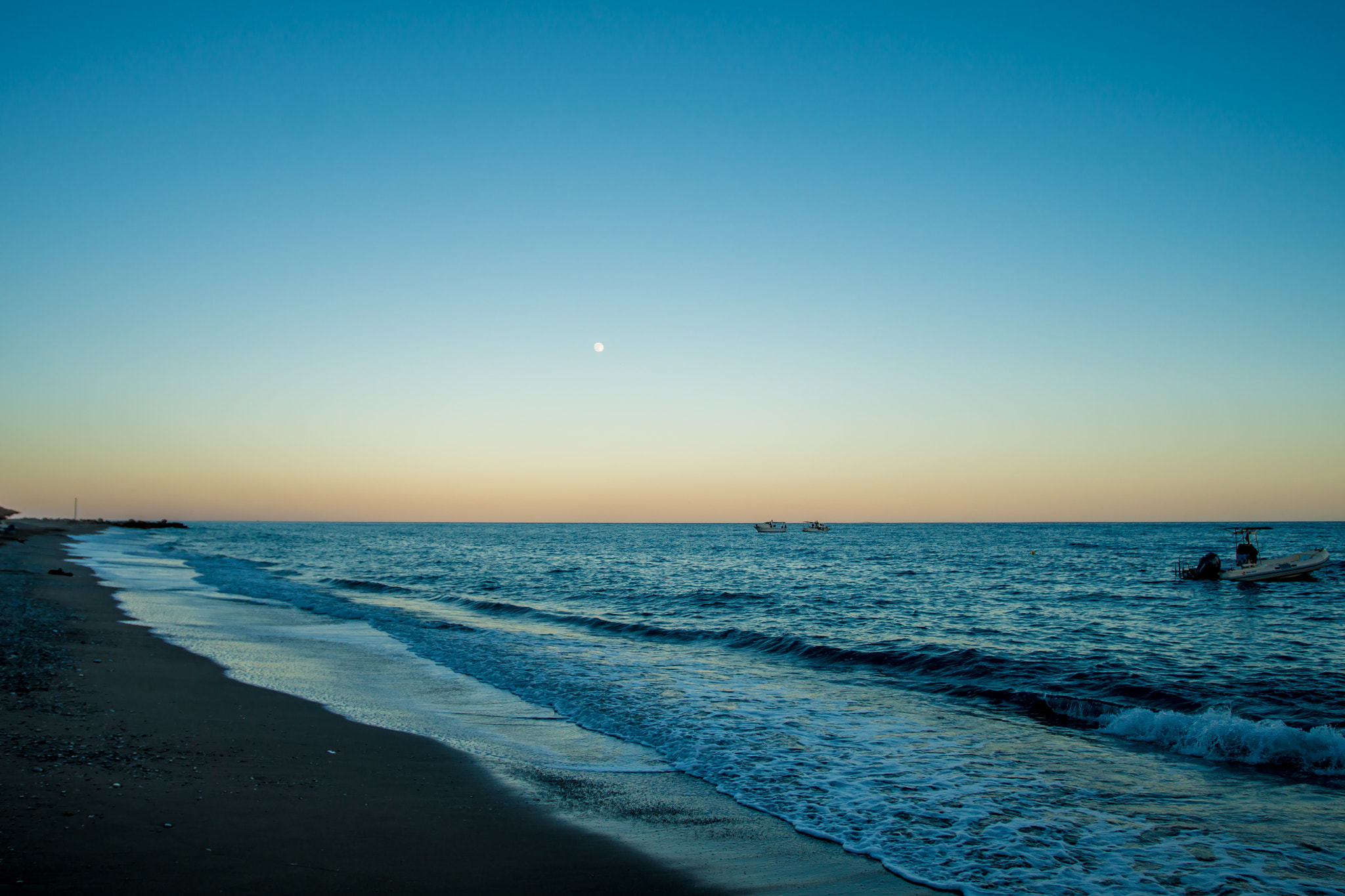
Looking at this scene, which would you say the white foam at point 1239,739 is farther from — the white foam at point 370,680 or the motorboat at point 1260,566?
the motorboat at point 1260,566

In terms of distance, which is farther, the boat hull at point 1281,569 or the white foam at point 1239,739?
the boat hull at point 1281,569

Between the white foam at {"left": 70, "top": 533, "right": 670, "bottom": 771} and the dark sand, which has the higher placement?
the dark sand

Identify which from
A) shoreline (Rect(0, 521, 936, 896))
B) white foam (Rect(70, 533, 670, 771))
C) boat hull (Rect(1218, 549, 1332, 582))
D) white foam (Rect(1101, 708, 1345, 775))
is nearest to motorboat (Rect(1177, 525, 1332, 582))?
boat hull (Rect(1218, 549, 1332, 582))

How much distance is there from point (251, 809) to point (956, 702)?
12.8 m

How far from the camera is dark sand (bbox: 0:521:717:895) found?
5.77m

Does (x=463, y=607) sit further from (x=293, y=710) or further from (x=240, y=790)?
(x=240, y=790)

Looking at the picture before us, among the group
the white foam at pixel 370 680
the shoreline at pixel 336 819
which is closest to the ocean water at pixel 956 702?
the white foam at pixel 370 680

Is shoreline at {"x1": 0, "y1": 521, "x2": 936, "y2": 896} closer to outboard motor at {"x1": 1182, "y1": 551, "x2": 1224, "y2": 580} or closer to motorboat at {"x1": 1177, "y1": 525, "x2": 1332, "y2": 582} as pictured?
motorboat at {"x1": 1177, "y1": 525, "x2": 1332, "y2": 582}

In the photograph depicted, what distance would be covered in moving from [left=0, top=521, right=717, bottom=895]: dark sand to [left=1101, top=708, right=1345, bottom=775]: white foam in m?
9.75

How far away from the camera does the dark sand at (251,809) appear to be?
577 centimetres

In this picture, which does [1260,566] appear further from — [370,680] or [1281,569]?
[370,680]

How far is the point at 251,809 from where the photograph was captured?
715 centimetres

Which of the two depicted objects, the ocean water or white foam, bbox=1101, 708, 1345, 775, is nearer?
the ocean water

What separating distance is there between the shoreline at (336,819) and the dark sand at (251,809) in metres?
0.02
